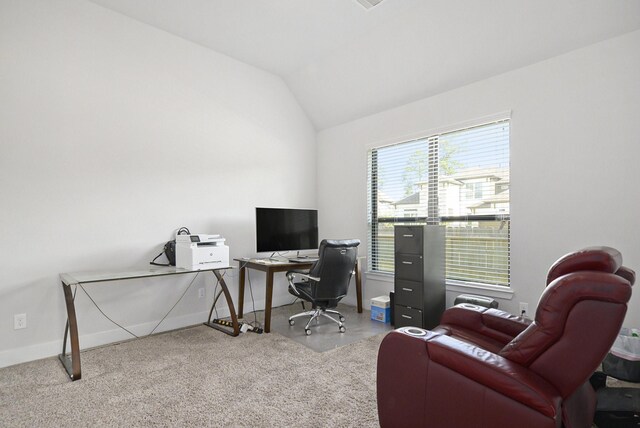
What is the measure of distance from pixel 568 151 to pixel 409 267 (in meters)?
1.72

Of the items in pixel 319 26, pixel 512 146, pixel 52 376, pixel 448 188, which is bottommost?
pixel 52 376

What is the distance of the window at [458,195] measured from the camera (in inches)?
133

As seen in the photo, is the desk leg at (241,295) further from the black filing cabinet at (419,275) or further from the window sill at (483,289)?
the window sill at (483,289)

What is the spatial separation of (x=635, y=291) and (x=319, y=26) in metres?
3.62

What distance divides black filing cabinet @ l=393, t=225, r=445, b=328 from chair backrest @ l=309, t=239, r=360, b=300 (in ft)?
1.70

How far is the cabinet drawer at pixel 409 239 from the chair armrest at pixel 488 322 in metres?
1.07

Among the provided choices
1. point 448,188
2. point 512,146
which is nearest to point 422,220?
point 448,188

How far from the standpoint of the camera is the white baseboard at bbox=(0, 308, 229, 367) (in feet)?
9.25

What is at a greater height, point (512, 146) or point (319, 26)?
point (319, 26)

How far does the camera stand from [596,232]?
279cm

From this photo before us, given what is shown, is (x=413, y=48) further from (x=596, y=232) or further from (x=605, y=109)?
(x=596, y=232)

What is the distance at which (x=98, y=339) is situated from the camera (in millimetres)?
3229

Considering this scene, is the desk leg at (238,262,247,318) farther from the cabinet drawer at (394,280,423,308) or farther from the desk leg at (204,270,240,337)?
the cabinet drawer at (394,280,423,308)

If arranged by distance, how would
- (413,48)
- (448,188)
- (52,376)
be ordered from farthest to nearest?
(448,188)
(413,48)
(52,376)
